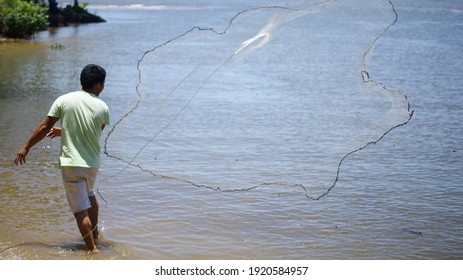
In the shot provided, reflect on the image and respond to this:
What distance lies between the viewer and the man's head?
4.71 m

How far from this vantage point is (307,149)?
8422mm

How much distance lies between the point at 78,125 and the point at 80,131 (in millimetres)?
40

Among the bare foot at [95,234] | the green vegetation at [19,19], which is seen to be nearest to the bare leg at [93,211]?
the bare foot at [95,234]

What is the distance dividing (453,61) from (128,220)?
12437mm

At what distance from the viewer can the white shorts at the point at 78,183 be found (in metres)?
4.71

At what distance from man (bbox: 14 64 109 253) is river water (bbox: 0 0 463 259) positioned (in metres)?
0.54

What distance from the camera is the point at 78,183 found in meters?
4.74

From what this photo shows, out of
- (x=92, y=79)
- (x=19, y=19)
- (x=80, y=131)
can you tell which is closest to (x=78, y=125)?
(x=80, y=131)

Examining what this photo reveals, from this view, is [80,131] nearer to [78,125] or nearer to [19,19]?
[78,125]

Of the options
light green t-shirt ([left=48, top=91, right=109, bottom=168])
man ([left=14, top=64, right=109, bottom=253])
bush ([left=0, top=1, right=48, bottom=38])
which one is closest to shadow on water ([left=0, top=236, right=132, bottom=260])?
man ([left=14, top=64, right=109, bottom=253])

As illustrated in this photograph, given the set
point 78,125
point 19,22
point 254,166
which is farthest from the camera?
point 19,22

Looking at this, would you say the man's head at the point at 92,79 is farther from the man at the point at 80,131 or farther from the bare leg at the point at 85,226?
the bare leg at the point at 85,226
